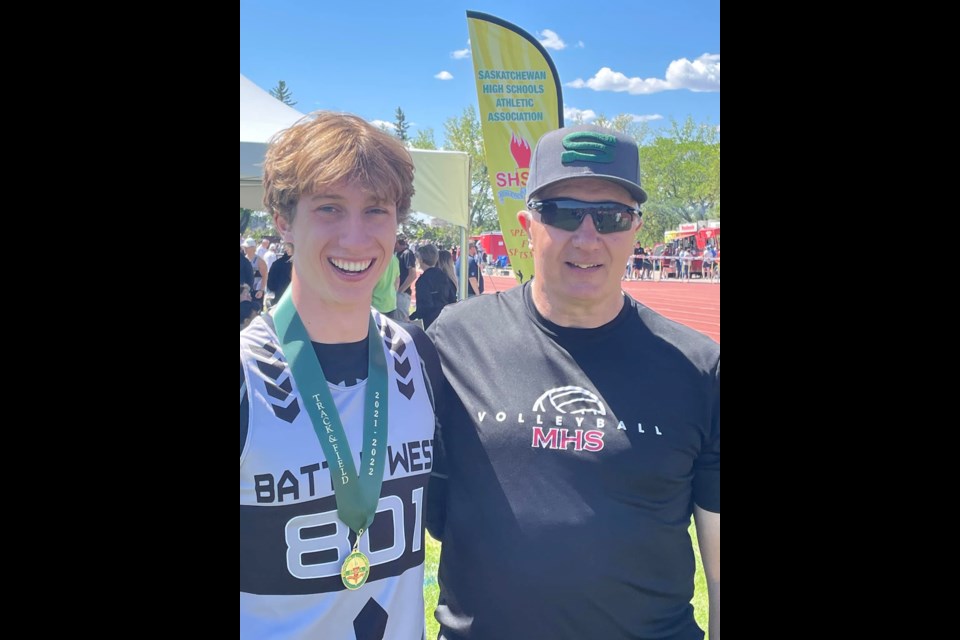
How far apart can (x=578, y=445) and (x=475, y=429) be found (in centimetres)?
31

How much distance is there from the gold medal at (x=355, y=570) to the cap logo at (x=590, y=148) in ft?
4.23

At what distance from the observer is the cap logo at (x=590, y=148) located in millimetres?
1950

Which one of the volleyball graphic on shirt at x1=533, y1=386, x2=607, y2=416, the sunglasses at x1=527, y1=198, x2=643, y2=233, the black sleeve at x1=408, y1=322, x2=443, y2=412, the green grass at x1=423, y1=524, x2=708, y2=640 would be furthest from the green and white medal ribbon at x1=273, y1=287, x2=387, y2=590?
the green grass at x1=423, y1=524, x2=708, y2=640

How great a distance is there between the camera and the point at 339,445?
5.55ft

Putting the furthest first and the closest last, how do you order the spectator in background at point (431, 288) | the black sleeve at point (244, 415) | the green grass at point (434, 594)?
the spectator in background at point (431, 288) < the green grass at point (434, 594) < the black sleeve at point (244, 415)

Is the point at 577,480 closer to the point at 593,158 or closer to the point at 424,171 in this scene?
the point at 593,158

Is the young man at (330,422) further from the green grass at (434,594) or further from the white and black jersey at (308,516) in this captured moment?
the green grass at (434,594)

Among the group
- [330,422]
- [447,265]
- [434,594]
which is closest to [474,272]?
[447,265]

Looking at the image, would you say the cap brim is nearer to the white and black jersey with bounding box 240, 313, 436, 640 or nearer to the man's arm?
the white and black jersey with bounding box 240, 313, 436, 640

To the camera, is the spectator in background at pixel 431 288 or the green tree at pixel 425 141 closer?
the green tree at pixel 425 141

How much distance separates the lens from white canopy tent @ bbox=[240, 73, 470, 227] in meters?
3.52

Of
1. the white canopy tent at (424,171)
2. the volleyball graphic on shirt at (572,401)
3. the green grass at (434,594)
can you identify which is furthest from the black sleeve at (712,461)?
the white canopy tent at (424,171)
